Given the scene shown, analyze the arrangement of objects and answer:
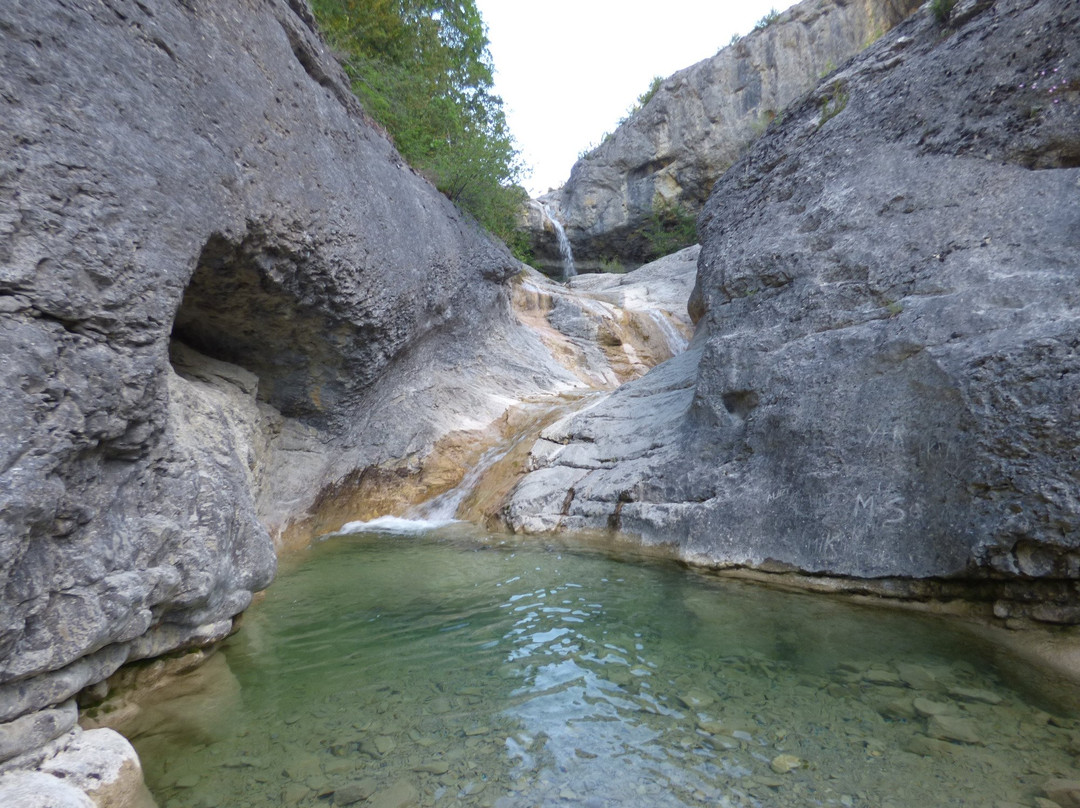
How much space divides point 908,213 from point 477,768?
590 centimetres

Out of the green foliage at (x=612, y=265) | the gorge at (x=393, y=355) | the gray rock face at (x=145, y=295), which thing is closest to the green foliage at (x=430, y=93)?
the gorge at (x=393, y=355)

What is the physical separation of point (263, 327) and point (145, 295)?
3407 mm

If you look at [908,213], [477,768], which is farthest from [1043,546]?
[477,768]

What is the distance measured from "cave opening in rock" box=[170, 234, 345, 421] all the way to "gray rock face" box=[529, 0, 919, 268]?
16.4 metres

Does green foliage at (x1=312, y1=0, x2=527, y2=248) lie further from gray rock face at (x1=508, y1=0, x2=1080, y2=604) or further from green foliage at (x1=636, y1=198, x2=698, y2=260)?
green foliage at (x1=636, y1=198, x2=698, y2=260)

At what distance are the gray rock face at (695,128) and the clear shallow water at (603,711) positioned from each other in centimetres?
2024

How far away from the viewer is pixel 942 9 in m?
6.44

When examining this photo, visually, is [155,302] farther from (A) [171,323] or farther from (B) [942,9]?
(B) [942,9]

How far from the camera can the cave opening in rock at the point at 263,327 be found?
5891mm

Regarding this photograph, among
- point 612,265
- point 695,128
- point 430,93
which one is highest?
point 695,128

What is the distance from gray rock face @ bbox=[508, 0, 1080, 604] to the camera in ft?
13.9

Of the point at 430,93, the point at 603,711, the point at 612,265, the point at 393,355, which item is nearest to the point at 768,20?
the point at 612,265

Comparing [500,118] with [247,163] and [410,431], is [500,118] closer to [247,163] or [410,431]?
[410,431]

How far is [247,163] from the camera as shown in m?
5.38
